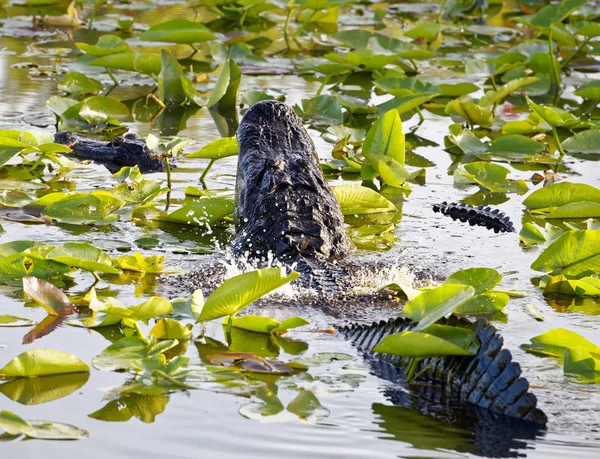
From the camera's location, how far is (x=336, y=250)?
4211 millimetres

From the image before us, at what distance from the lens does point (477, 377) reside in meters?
2.84

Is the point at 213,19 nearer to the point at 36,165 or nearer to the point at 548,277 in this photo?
the point at 36,165

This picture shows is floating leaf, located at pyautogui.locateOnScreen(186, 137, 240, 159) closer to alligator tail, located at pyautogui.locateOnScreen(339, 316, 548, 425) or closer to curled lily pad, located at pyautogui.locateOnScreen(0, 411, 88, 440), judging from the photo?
alligator tail, located at pyautogui.locateOnScreen(339, 316, 548, 425)

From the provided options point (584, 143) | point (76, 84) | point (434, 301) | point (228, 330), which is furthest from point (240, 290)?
point (76, 84)

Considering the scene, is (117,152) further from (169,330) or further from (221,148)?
(169,330)

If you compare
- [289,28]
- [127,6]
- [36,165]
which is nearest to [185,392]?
[36,165]

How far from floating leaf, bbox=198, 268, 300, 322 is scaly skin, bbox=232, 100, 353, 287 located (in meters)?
0.69

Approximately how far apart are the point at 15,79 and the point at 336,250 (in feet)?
14.0

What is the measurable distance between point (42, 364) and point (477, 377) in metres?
1.29

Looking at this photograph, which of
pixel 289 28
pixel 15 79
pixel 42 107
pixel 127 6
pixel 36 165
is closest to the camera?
pixel 36 165

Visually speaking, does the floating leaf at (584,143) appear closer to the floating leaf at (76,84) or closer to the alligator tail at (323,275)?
the alligator tail at (323,275)

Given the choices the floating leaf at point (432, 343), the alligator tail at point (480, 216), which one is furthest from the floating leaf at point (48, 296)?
the alligator tail at point (480, 216)

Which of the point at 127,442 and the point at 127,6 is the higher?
the point at 127,6

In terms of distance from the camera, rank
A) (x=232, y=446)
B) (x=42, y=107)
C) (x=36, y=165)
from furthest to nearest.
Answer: (x=42, y=107)
(x=36, y=165)
(x=232, y=446)
